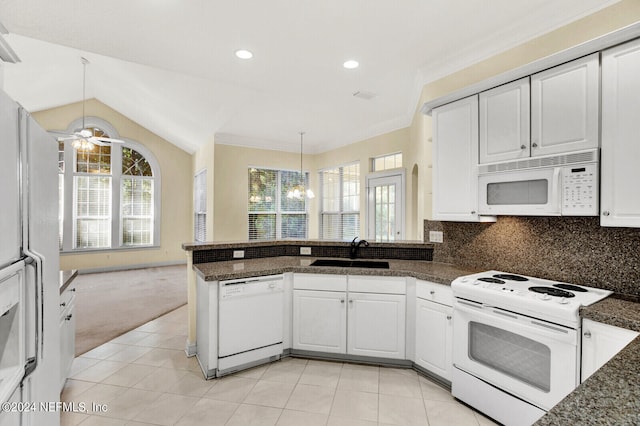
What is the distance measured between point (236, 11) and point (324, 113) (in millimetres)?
2699

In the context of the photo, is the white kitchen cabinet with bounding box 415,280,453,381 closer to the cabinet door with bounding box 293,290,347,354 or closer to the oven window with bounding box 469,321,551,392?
the oven window with bounding box 469,321,551,392

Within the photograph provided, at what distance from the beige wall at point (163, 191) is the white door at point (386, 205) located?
525cm

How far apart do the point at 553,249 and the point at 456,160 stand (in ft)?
3.26

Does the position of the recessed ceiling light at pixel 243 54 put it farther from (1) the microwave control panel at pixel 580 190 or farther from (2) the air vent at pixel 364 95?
(1) the microwave control panel at pixel 580 190

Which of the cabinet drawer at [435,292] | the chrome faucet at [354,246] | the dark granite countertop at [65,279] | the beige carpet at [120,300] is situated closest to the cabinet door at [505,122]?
the cabinet drawer at [435,292]

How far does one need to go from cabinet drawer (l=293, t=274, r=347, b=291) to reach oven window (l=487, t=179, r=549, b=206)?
4.64 ft

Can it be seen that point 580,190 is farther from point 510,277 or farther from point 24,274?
point 24,274

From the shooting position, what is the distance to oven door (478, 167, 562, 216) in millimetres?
2068

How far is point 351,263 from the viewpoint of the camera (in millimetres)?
3240

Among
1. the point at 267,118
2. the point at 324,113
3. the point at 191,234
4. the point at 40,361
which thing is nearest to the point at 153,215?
the point at 191,234

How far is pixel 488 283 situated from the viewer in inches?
87.0

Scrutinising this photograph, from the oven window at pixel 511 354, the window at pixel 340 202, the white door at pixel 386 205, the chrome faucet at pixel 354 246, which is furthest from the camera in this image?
the window at pixel 340 202

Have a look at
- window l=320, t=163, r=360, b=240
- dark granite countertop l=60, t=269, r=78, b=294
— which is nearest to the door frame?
window l=320, t=163, r=360, b=240

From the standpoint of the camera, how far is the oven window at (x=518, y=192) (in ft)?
7.03
